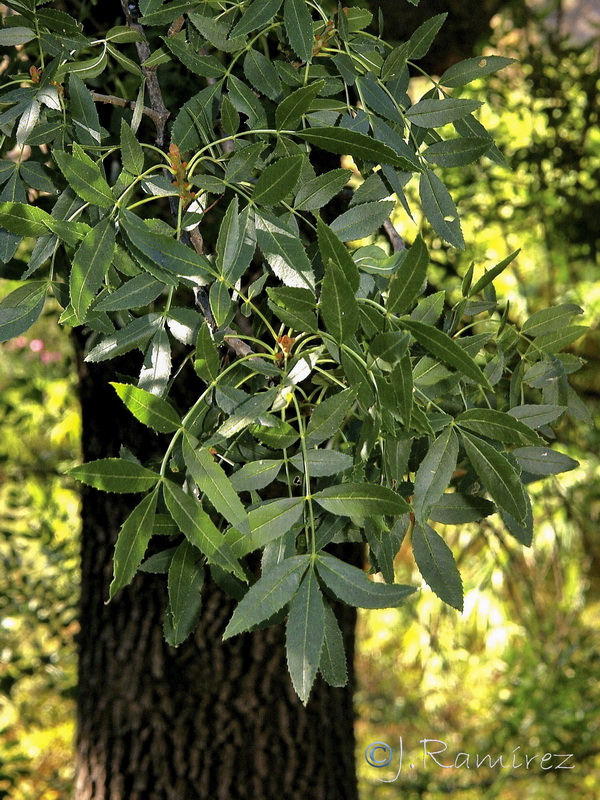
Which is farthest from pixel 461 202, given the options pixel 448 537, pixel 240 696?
pixel 240 696

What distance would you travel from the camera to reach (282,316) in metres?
0.53

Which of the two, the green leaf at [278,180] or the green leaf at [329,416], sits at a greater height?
the green leaf at [278,180]

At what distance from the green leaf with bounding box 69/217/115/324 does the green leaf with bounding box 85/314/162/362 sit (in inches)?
1.6

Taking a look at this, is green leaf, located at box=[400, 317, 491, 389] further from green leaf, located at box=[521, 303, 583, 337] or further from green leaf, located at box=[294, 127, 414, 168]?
green leaf, located at box=[521, 303, 583, 337]

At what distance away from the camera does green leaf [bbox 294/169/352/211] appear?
607mm

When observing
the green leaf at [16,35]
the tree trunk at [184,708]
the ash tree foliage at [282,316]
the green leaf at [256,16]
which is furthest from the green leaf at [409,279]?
the tree trunk at [184,708]

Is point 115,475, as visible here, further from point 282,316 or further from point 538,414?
point 538,414

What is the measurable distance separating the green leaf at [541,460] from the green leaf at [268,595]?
216 mm

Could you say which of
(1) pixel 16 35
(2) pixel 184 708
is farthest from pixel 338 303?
(2) pixel 184 708

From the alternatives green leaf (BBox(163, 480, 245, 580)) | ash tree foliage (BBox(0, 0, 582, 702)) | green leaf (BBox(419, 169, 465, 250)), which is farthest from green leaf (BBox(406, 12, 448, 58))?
green leaf (BBox(163, 480, 245, 580))

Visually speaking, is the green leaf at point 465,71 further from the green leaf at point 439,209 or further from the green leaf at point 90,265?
the green leaf at point 90,265

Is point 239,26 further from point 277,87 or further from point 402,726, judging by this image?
point 402,726

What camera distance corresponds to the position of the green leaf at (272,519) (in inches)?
21.0

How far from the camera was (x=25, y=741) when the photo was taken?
8.23 feet
